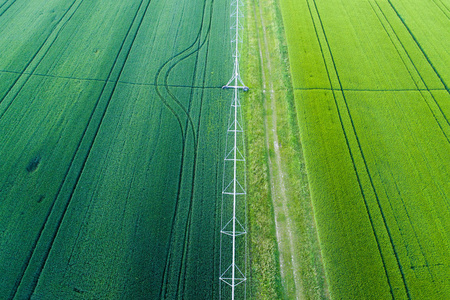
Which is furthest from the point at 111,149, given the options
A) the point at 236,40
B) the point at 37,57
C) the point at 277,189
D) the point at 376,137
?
the point at 376,137

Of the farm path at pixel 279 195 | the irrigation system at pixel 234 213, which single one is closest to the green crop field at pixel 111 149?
the irrigation system at pixel 234 213

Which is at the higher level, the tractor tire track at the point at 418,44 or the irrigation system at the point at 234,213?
the tractor tire track at the point at 418,44

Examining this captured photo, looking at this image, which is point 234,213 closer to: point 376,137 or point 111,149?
point 111,149

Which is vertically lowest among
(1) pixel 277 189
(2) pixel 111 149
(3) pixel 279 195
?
(3) pixel 279 195

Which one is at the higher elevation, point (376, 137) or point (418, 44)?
point (418, 44)

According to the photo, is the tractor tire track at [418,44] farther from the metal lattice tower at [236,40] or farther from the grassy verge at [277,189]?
the metal lattice tower at [236,40]

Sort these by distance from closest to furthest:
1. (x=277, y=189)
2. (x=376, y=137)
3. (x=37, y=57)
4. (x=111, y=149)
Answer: (x=277, y=189) → (x=111, y=149) → (x=376, y=137) → (x=37, y=57)
